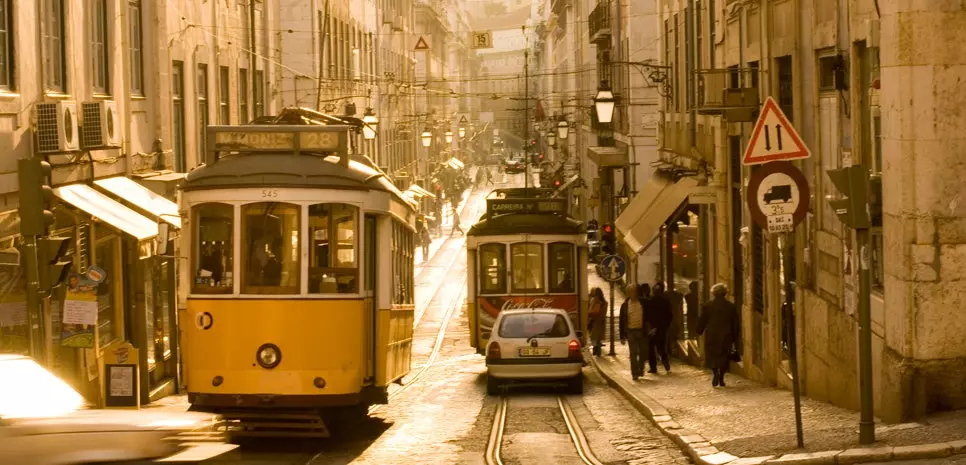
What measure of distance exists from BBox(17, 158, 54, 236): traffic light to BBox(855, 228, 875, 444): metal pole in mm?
7575

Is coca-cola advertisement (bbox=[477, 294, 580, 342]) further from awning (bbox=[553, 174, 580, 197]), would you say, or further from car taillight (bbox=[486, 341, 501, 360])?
awning (bbox=[553, 174, 580, 197])

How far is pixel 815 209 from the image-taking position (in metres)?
18.1

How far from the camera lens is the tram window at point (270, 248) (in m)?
15.4

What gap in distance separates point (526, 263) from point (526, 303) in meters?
0.83

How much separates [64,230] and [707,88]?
10299 millimetres

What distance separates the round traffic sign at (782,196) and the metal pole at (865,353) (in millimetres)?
548

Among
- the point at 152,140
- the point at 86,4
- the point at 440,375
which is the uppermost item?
the point at 86,4

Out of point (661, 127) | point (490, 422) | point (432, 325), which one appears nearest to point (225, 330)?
point (490, 422)

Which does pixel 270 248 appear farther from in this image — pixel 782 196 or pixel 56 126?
pixel 782 196

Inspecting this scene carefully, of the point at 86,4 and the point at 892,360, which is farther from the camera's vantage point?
the point at 86,4

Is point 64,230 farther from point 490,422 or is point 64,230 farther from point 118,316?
point 490,422

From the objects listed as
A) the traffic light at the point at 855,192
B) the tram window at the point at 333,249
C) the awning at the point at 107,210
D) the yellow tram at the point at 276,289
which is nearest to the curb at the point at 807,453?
the traffic light at the point at 855,192

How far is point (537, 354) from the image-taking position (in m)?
A: 23.4

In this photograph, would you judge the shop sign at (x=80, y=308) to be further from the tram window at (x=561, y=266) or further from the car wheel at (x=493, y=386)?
the tram window at (x=561, y=266)
